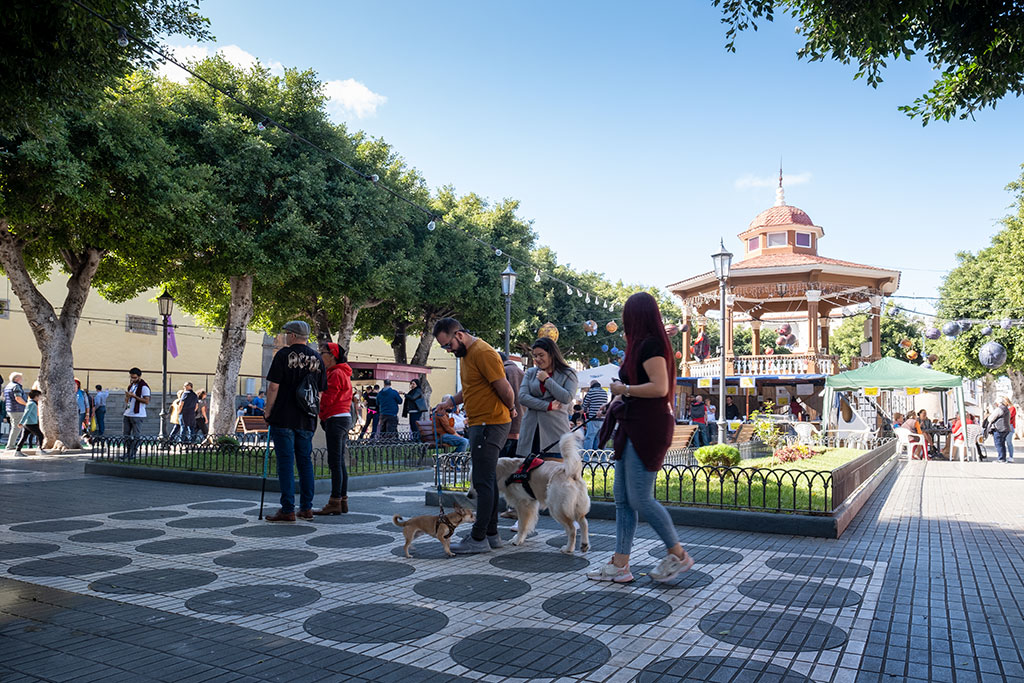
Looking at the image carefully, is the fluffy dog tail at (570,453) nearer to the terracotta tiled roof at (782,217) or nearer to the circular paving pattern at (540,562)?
the circular paving pattern at (540,562)

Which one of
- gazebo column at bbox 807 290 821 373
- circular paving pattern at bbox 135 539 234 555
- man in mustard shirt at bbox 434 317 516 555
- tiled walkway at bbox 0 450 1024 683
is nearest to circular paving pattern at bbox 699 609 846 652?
tiled walkway at bbox 0 450 1024 683

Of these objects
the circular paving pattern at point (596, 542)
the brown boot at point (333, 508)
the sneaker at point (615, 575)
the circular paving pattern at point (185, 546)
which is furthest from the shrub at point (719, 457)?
the circular paving pattern at point (185, 546)

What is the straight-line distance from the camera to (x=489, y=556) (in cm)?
562

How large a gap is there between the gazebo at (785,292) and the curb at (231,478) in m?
16.9

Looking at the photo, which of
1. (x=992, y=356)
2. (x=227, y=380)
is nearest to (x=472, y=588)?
(x=227, y=380)

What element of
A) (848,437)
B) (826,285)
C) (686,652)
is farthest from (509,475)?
(826,285)

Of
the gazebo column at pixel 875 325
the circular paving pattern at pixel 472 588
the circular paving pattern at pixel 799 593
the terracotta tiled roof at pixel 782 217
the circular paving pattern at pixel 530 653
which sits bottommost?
the circular paving pattern at pixel 799 593

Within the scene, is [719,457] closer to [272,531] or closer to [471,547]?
[471,547]

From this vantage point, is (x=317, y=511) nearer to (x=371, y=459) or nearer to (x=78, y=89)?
(x=371, y=459)

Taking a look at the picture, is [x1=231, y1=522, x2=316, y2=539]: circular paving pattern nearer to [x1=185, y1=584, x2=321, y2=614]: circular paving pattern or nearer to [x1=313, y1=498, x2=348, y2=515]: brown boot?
[x1=313, y1=498, x2=348, y2=515]: brown boot

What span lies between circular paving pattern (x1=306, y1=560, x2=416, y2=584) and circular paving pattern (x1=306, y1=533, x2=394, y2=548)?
0.67 metres

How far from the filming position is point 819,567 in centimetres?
535

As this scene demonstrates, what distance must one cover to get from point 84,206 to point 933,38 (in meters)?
14.1

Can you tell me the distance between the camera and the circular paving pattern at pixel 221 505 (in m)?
8.12
